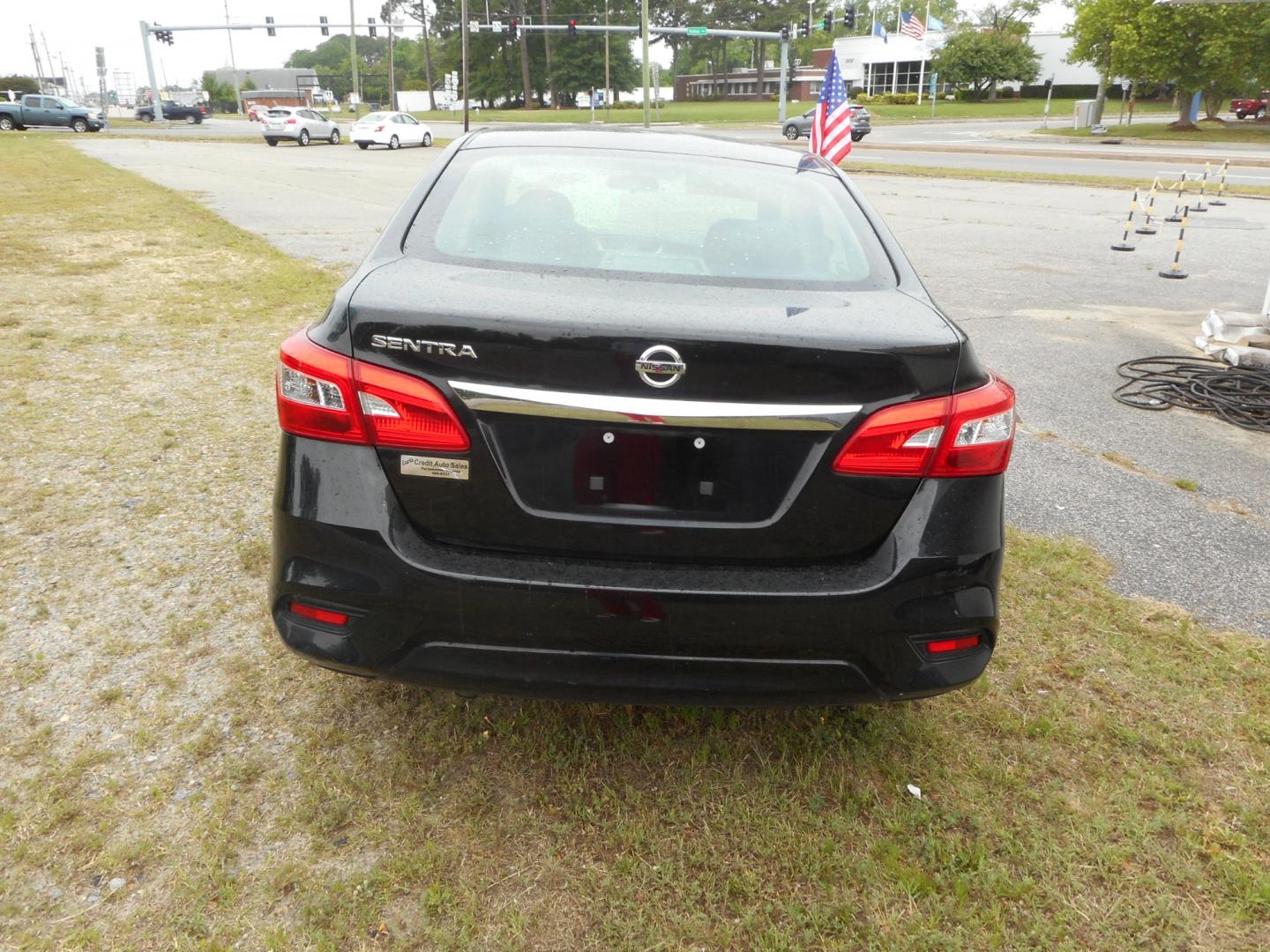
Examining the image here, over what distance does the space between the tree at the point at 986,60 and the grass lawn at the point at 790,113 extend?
214cm

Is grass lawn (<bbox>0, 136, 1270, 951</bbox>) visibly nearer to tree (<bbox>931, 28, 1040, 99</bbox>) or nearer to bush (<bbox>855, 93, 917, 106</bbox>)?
bush (<bbox>855, 93, 917, 106</bbox>)

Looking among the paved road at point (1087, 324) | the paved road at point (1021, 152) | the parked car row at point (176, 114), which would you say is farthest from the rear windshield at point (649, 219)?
the parked car row at point (176, 114)

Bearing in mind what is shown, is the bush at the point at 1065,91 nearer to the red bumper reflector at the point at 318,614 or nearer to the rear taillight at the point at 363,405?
the rear taillight at the point at 363,405

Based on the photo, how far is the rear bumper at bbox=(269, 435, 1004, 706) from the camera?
2.15 meters

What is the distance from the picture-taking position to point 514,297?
7.27ft

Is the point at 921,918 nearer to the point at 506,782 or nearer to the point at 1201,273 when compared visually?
the point at 506,782

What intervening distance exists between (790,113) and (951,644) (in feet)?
216

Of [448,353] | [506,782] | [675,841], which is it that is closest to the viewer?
[448,353]

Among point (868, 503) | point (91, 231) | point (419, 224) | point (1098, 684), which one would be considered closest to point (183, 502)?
point (419, 224)

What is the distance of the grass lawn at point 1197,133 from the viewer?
137 feet

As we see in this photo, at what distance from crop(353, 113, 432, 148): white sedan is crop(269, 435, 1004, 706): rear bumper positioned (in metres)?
37.4

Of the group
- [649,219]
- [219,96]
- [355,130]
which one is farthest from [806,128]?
[219,96]

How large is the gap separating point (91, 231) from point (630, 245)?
40.6 feet

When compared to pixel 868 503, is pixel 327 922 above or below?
below
